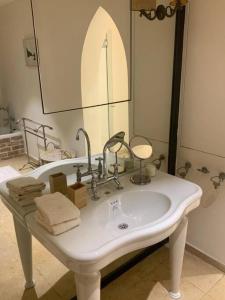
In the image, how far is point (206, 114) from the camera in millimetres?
1713

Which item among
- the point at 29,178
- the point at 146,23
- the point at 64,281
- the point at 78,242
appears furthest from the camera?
the point at 64,281

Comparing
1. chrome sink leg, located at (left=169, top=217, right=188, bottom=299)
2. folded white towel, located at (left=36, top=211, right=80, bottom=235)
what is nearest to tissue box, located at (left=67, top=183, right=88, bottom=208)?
folded white towel, located at (left=36, top=211, right=80, bottom=235)

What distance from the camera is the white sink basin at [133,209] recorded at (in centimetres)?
144

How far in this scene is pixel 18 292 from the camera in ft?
5.91

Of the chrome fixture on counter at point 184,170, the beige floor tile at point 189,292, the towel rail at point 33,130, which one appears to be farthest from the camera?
the chrome fixture on counter at point 184,170

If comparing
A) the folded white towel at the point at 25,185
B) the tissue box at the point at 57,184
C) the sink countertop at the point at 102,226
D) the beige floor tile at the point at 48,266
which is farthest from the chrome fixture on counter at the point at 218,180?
the beige floor tile at the point at 48,266

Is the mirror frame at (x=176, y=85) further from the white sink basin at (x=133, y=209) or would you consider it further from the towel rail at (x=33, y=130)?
the white sink basin at (x=133, y=209)

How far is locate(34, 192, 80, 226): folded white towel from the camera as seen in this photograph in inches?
45.6

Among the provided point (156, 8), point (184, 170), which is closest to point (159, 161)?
point (184, 170)

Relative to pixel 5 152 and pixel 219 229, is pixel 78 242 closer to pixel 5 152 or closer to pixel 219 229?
pixel 5 152

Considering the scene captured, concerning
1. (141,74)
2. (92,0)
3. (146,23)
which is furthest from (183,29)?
(92,0)

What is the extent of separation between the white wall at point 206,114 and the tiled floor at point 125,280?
0.61 ft

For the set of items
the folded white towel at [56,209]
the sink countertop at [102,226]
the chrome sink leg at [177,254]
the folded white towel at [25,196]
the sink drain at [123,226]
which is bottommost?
the chrome sink leg at [177,254]

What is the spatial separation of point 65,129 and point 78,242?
0.66 meters
